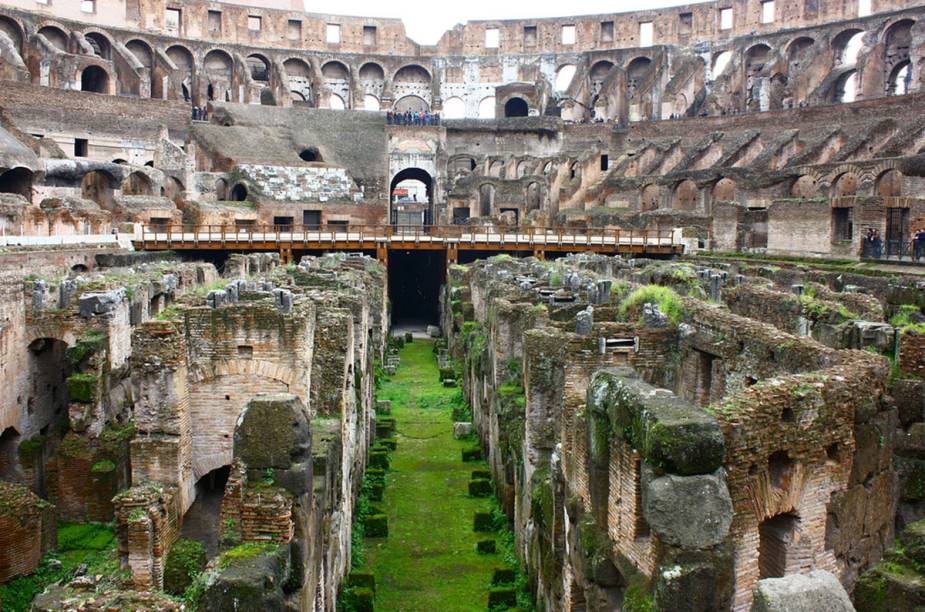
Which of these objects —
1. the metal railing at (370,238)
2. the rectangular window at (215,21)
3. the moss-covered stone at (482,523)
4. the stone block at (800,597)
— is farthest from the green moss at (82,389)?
the rectangular window at (215,21)

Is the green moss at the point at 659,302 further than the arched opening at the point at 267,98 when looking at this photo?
No

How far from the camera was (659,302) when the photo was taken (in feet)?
38.3

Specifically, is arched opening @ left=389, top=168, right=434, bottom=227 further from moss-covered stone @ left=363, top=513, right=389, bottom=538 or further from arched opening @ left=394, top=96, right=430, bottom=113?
moss-covered stone @ left=363, top=513, right=389, bottom=538

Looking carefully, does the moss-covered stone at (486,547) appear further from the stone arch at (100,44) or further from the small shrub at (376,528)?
the stone arch at (100,44)

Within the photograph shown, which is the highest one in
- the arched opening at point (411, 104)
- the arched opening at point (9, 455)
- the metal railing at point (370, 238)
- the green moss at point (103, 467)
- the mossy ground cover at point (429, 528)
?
the arched opening at point (411, 104)

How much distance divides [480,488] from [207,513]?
5782mm

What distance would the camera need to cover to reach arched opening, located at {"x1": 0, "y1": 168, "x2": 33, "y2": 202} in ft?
130

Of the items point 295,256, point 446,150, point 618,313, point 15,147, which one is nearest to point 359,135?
point 446,150

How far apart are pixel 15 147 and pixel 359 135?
1017 inches

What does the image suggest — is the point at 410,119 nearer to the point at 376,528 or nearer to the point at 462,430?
the point at 462,430

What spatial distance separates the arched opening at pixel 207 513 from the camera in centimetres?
1006

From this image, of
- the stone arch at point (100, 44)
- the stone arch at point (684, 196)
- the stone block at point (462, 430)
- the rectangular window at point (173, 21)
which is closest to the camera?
the stone block at point (462, 430)

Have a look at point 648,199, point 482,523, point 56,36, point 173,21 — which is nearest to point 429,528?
point 482,523

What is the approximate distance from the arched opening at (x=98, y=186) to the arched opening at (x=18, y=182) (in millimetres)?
4556
